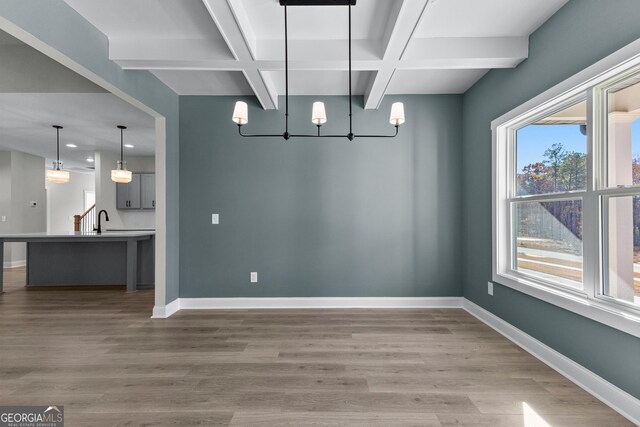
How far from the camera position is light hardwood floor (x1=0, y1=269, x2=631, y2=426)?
6.15 ft

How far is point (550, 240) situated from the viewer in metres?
2.62

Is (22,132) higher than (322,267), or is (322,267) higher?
(22,132)

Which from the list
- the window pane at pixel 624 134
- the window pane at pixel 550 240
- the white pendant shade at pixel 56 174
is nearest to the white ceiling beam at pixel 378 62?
the window pane at pixel 624 134

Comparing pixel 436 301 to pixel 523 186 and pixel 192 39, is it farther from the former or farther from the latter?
pixel 192 39

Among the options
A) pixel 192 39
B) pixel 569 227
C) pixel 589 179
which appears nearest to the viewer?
pixel 589 179

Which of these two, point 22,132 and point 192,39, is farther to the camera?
point 22,132

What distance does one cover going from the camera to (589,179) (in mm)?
2133

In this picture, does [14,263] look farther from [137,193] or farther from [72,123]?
[72,123]

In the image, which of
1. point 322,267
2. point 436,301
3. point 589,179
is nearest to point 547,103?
point 589,179

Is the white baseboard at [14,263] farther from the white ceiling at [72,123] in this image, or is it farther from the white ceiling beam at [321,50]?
the white ceiling beam at [321,50]

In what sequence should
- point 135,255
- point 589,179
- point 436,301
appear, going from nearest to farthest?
point 589,179
point 436,301
point 135,255

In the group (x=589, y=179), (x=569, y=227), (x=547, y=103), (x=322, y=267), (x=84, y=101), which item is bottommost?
(x=322, y=267)

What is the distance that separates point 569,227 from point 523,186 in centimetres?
67

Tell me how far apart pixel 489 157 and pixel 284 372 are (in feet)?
9.15
